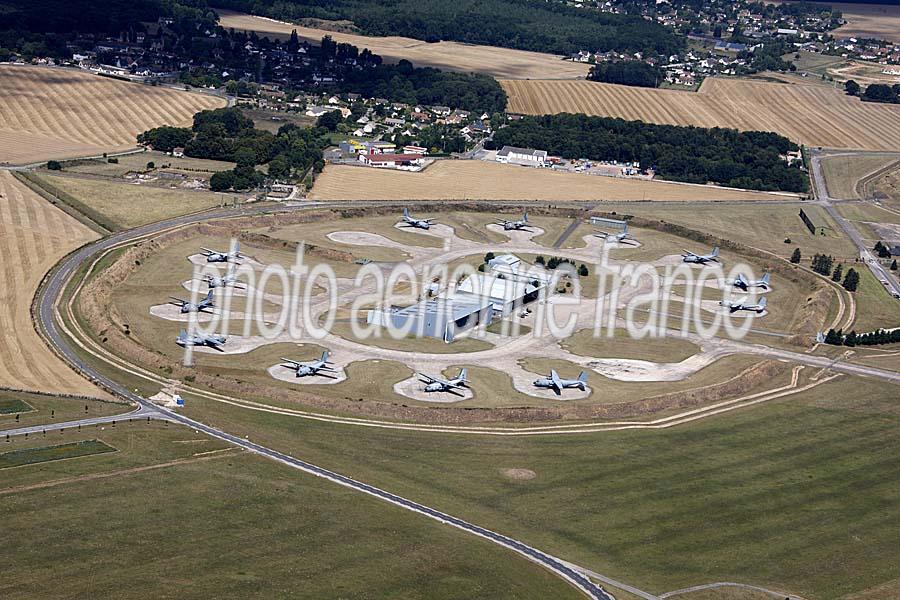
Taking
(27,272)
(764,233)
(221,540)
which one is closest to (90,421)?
(221,540)

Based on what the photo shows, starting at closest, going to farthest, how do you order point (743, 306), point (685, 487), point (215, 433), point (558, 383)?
point (685, 487)
point (215, 433)
point (558, 383)
point (743, 306)

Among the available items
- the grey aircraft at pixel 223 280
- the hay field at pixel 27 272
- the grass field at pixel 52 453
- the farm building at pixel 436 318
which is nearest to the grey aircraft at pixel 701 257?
the farm building at pixel 436 318

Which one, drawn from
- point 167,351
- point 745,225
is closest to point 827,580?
point 167,351

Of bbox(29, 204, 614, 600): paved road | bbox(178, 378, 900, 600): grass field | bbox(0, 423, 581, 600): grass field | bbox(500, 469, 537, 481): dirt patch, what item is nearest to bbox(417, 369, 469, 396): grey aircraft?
bbox(178, 378, 900, 600): grass field

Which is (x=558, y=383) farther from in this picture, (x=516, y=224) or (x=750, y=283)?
(x=516, y=224)

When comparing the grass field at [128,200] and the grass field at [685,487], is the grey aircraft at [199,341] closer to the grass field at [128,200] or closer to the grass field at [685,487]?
the grass field at [685,487]

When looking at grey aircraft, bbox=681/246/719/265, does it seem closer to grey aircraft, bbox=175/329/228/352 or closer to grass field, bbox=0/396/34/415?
grey aircraft, bbox=175/329/228/352
